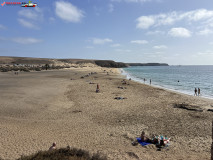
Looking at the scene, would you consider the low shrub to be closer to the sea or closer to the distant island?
the sea

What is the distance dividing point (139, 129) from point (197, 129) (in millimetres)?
4040

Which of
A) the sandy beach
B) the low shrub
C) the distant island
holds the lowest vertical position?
the sandy beach

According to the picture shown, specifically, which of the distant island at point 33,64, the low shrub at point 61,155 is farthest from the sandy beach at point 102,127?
the distant island at point 33,64

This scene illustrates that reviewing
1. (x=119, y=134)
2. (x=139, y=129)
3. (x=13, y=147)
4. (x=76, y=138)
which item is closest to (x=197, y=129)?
(x=139, y=129)

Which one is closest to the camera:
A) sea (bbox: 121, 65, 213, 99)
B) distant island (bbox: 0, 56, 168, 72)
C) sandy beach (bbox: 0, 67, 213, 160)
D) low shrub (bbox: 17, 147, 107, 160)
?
low shrub (bbox: 17, 147, 107, 160)

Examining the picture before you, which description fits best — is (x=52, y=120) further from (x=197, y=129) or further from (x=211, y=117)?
(x=211, y=117)

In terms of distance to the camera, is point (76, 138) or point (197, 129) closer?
point (76, 138)

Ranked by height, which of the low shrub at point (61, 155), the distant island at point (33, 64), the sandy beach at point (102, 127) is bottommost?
the sandy beach at point (102, 127)

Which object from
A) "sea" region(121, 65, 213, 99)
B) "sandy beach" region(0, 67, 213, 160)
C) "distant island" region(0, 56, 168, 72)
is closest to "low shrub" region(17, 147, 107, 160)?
"sandy beach" region(0, 67, 213, 160)

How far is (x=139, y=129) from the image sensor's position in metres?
10.7

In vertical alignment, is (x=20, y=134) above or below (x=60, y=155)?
below

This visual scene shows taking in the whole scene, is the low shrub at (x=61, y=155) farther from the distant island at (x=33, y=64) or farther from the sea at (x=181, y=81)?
the distant island at (x=33, y=64)

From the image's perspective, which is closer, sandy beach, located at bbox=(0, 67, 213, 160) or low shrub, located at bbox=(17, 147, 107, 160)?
low shrub, located at bbox=(17, 147, 107, 160)

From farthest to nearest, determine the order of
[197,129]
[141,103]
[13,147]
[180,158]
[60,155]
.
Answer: [141,103], [197,129], [13,147], [180,158], [60,155]
